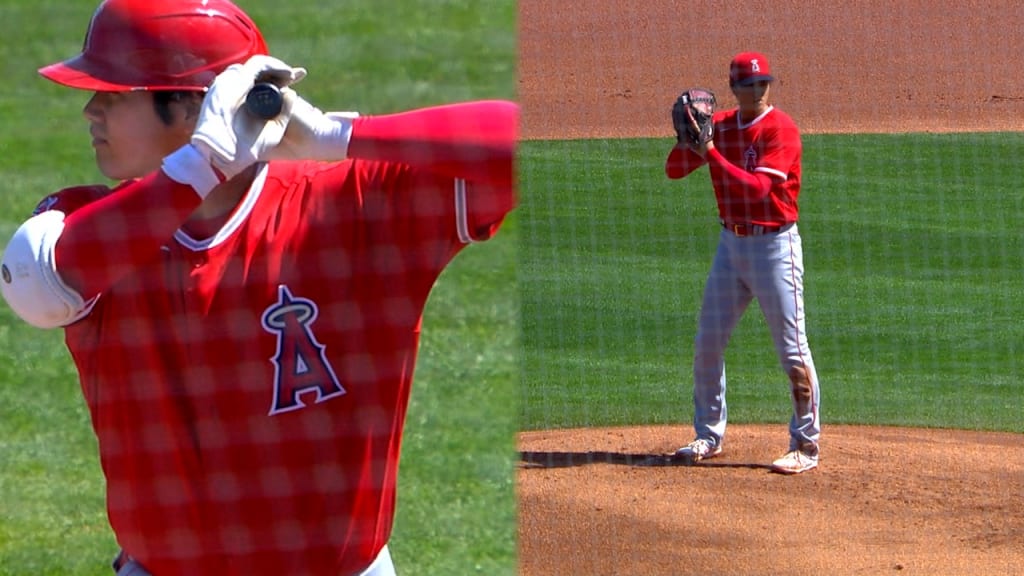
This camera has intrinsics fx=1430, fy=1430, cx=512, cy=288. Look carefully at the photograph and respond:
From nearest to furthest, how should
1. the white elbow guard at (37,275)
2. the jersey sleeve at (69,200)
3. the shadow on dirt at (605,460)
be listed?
the white elbow guard at (37,275)
the jersey sleeve at (69,200)
the shadow on dirt at (605,460)

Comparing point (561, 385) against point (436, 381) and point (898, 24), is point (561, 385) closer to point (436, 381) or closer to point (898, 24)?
point (436, 381)

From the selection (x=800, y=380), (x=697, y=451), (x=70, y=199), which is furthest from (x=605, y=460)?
(x=70, y=199)

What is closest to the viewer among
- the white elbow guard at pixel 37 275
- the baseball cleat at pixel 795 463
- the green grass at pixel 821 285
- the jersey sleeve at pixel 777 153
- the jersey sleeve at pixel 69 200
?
the white elbow guard at pixel 37 275

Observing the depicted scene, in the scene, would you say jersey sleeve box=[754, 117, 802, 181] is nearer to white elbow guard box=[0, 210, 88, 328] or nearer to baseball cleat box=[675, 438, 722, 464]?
baseball cleat box=[675, 438, 722, 464]

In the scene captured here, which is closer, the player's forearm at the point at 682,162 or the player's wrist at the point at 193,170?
the player's wrist at the point at 193,170

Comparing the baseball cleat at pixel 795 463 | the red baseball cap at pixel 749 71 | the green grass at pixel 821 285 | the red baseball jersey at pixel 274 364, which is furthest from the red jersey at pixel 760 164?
the red baseball jersey at pixel 274 364

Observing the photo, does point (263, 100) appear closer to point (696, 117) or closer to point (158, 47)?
point (158, 47)

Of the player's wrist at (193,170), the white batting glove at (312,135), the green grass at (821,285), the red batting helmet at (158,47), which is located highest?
the red batting helmet at (158,47)

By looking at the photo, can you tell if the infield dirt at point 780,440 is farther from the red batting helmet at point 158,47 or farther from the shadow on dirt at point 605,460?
the red batting helmet at point 158,47
